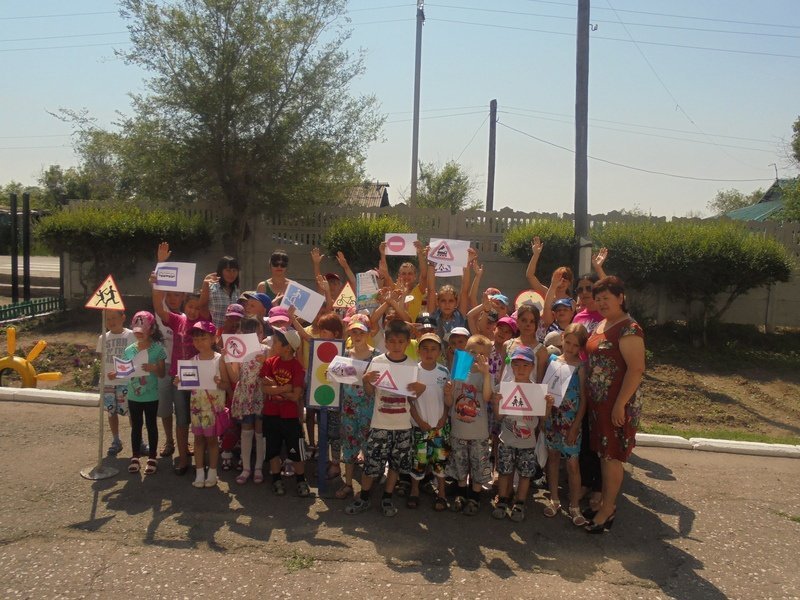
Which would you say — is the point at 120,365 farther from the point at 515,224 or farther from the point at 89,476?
the point at 515,224

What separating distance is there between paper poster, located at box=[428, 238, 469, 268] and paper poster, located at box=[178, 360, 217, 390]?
8.00 feet

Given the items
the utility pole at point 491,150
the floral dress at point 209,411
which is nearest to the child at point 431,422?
the floral dress at point 209,411

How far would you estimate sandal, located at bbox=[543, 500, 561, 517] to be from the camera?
5.01 metres

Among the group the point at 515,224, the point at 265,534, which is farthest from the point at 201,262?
the point at 265,534

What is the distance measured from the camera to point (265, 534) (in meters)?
4.60

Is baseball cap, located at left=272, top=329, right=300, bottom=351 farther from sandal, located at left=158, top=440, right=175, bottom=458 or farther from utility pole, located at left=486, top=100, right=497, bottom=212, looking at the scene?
utility pole, located at left=486, top=100, right=497, bottom=212

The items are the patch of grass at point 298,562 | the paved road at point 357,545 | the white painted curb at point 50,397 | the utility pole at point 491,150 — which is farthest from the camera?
the utility pole at point 491,150

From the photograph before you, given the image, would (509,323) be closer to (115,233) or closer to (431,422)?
(431,422)

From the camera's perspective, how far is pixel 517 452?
16.5 ft

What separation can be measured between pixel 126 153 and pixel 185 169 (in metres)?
1.12

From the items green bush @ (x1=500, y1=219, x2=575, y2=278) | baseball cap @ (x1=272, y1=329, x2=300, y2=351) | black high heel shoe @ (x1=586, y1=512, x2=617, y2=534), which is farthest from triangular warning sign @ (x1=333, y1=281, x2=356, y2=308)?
green bush @ (x1=500, y1=219, x2=575, y2=278)

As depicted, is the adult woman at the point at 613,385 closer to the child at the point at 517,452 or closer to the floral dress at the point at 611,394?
the floral dress at the point at 611,394

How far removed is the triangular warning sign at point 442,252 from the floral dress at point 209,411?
2.37 meters

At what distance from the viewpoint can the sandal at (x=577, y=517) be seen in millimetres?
4869
